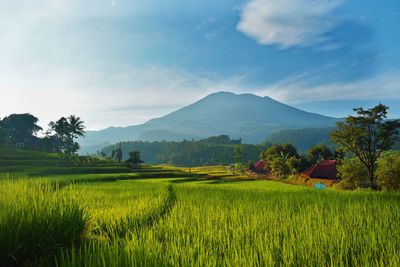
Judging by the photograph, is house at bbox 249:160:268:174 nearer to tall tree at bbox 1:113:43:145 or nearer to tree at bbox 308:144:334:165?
tree at bbox 308:144:334:165

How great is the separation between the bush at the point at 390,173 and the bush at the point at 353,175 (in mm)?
3342

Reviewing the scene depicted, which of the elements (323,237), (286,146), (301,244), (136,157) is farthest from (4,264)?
(286,146)

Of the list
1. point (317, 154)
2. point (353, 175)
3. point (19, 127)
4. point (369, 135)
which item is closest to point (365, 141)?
point (369, 135)

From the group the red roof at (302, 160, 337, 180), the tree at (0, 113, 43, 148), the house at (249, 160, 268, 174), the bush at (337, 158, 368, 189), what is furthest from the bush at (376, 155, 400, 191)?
the tree at (0, 113, 43, 148)

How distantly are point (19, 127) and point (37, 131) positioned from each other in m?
6.73

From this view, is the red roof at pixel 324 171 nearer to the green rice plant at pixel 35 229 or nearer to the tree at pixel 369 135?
the tree at pixel 369 135

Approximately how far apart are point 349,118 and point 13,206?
152 feet

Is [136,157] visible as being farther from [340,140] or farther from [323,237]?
[323,237]

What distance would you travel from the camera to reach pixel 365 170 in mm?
44219

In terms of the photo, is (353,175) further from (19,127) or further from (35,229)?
(19,127)

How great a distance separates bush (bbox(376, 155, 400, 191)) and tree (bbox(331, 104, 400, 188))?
3133 millimetres

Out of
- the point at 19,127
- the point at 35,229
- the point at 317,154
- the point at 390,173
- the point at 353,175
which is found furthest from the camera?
the point at 19,127

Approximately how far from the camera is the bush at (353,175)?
42750 millimetres

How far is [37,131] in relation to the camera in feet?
357
